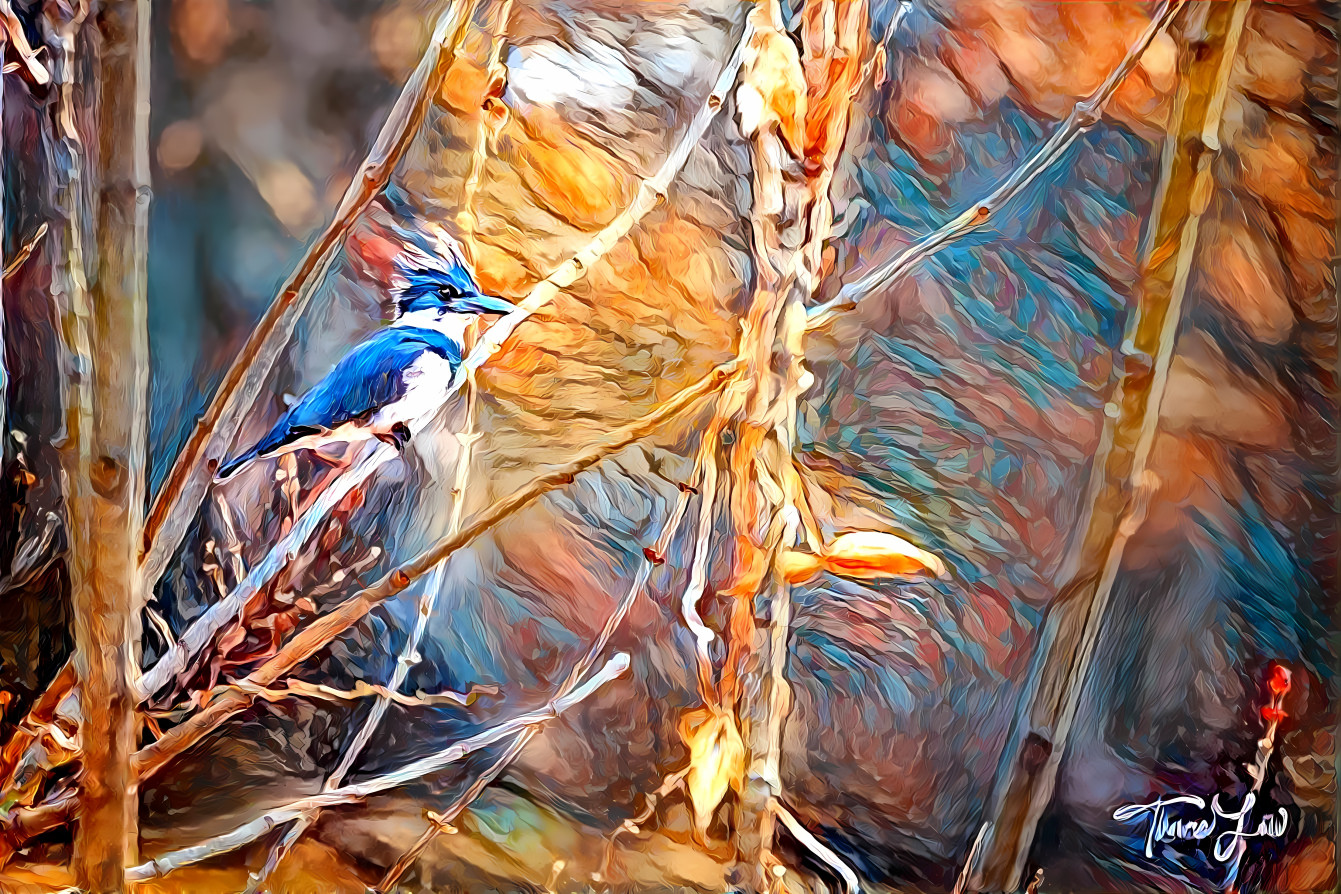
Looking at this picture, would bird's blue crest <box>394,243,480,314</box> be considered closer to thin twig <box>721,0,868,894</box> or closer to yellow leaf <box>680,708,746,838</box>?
thin twig <box>721,0,868,894</box>

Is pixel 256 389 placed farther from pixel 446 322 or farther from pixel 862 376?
pixel 862 376

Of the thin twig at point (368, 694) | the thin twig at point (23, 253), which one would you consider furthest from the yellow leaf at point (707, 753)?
the thin twig at point (23, 253)

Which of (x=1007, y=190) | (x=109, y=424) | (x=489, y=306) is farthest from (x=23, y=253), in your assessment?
(x=1007, y=190)

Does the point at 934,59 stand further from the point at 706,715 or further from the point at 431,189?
the point at 706,715

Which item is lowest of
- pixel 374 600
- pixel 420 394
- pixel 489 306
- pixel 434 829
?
pixel 434 829

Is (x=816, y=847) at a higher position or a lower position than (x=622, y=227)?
lower

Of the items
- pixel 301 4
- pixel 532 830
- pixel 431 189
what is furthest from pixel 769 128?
pixel 532 830

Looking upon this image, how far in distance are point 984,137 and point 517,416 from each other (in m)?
0.63

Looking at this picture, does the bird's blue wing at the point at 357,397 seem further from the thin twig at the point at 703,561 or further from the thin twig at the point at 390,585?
the thin twig at the point at 703,561

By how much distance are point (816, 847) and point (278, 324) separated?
861 millimetres

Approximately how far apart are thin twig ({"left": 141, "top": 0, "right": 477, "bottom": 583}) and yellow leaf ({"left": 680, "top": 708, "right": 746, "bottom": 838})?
2.02 feet

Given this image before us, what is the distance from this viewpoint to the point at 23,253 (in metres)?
1.08
